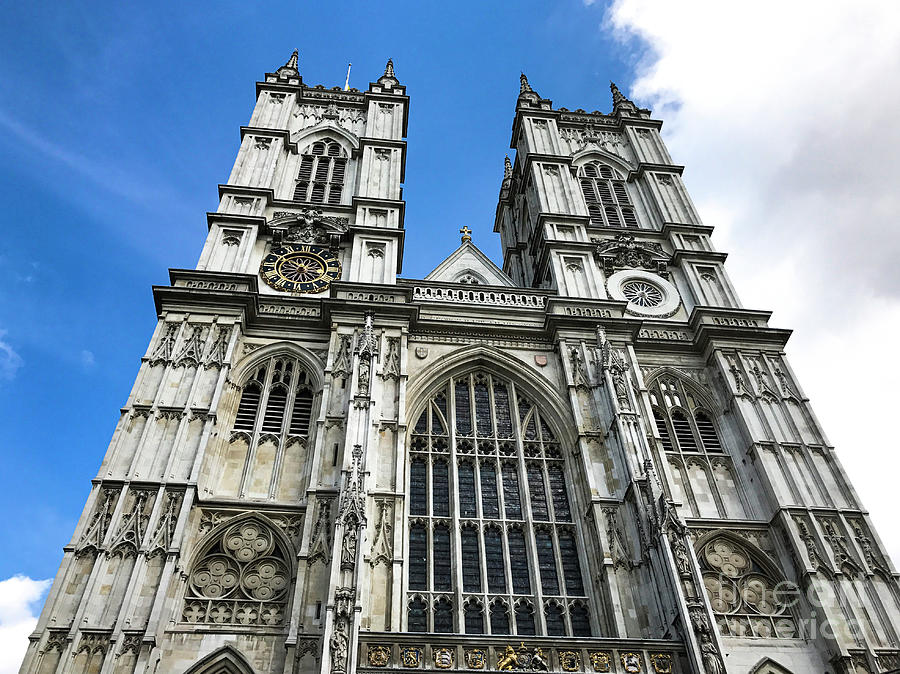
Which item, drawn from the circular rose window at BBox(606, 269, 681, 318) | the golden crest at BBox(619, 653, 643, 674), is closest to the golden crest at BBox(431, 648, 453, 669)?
the golden crest at BBox(619, 653, 643, 674)

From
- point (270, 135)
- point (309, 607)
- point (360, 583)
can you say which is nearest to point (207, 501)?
point (309, 607)

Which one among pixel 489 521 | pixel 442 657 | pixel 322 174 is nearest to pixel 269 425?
pixel 489 521

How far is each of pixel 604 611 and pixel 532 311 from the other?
9343 millimetres

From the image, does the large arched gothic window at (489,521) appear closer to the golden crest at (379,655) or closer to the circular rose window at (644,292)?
the golden crest at (379,655)

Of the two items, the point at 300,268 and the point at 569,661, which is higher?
the point at 300,268

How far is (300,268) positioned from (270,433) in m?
6.55

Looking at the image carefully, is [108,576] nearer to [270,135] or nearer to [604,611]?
[604,611]

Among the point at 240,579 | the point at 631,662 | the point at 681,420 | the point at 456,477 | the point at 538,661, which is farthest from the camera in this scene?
the point at 681,420

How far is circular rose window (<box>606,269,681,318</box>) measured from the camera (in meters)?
24.2

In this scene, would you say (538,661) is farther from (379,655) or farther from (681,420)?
(681,420)

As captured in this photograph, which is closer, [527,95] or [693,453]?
[693,453]

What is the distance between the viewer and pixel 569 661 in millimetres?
14016

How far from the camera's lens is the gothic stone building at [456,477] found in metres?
14.7

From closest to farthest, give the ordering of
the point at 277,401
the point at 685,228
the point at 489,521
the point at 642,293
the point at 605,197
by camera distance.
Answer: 1. the point at 489,521
2. the point at 277,401
3. the point at 642,293
4. the point at 685,228
5. the point at 605,197
